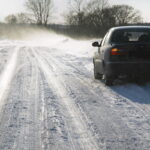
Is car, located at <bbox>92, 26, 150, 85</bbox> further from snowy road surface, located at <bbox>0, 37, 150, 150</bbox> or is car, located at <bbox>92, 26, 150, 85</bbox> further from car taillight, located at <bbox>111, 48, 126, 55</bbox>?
snowy road surface, located at <bbox>0, 37, 150, 150</bbox>

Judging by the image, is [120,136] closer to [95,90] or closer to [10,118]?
[10,118]

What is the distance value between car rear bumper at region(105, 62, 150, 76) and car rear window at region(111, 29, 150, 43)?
2.39 feet

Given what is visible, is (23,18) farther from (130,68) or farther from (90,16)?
(130,68)

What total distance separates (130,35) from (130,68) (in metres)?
1.19

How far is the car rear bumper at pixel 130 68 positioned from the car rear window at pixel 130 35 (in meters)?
0.73

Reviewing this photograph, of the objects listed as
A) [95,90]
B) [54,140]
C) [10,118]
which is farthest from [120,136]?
[95,90]

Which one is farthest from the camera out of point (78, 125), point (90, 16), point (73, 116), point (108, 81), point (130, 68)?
point (90, 16)

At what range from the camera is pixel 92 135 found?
5000 millimetres

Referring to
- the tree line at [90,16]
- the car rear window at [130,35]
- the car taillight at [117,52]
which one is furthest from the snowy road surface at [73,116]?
the tree line at [90,16]

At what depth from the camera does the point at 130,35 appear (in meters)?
9.59

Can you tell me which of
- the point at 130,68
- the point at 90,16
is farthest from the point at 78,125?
the point at 90,16

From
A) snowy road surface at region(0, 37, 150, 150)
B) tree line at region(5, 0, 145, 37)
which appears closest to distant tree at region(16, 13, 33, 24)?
A: tree line at region(5, 0, 145, 37)

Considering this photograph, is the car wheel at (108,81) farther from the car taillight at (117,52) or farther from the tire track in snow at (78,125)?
the tire track in snow at (78,125)

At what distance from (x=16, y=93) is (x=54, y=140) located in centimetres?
398
